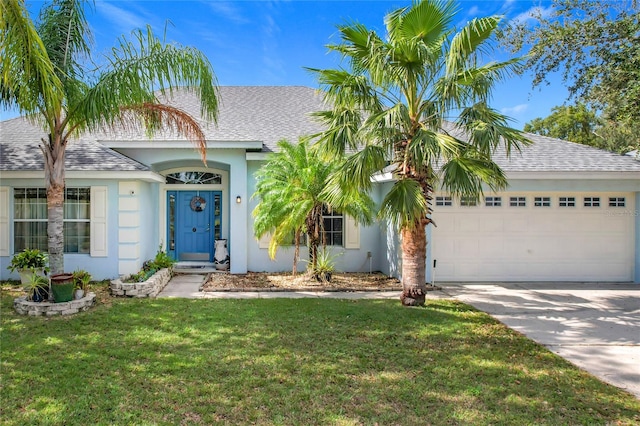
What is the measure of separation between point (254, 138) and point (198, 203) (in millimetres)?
2829

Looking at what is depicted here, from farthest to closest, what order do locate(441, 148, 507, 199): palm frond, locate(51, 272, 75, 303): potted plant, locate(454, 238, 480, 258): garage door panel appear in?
locate(454, 238, 480, 258): garage door panel, locate(51, 272, 75, 303): potted plant, locate(441, 148, 507, 199): palm frond

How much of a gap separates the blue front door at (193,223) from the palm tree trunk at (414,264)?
7.17m

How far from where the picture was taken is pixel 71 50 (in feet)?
26.0

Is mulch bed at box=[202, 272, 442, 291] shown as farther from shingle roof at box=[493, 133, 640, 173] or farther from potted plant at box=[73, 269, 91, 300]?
shingle roof at box=[493, 133, 640, 173]

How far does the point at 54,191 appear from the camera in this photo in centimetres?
793

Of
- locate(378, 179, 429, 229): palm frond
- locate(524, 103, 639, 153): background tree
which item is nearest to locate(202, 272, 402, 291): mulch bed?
locate(378, 179, 429, 229): palm frond

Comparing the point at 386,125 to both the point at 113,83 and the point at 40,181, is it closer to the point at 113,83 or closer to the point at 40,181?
the point at 113,83

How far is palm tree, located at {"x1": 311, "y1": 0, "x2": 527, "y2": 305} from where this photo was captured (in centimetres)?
720

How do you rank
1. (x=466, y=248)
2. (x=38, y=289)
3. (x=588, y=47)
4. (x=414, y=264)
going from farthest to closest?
(x=588, y=47)
(x=466, y=248)
(x=414, y=264)
(x=38, y=289)

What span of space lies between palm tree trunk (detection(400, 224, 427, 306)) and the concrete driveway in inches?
57.1

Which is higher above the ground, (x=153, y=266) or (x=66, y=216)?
(x=66, y=216)

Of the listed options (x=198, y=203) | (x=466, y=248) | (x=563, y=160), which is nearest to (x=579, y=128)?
(x=563, y=160)

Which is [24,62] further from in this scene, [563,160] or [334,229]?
[563,160]

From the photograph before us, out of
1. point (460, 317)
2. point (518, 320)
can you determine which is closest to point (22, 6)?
point (460, 317)
